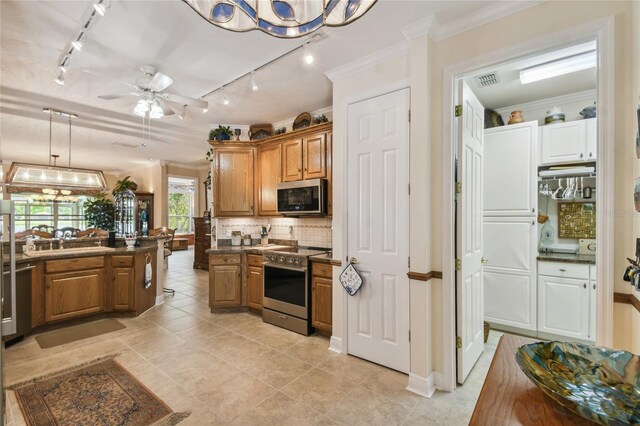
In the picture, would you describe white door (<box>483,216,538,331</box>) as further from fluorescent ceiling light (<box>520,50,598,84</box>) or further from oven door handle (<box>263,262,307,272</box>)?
oven door handle (<box>263,262,307,272</box>)

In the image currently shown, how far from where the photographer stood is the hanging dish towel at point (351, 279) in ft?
8.83

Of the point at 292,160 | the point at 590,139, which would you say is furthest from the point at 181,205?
the point at 590,139

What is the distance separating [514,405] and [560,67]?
3.11m

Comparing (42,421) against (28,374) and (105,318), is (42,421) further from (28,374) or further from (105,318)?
(105,318)

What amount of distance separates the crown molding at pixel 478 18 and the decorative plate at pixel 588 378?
2180 mm

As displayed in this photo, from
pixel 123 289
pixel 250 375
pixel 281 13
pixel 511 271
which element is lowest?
pixel 250 375

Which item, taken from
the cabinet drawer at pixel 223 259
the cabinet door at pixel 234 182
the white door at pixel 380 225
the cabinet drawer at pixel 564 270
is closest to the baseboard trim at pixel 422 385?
the white door at pixel 380 225

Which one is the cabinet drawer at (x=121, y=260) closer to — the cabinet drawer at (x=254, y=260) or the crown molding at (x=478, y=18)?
the cabinet drawer at (x=254, y=260)

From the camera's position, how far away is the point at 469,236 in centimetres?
246

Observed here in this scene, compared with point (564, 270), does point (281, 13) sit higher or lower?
higher

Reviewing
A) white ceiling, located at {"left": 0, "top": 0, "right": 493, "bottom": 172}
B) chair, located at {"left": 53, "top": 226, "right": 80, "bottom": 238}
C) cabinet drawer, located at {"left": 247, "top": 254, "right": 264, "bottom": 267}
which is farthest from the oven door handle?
chair, located at {"left": 53, "top": 226, "right": 80, "bottom": 238}

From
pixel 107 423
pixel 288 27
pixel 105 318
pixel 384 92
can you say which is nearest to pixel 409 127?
pixel 384 92

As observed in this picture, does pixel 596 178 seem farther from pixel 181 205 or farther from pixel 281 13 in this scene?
pixel 181 205

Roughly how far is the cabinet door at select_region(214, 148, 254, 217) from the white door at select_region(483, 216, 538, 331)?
3.31 meters
